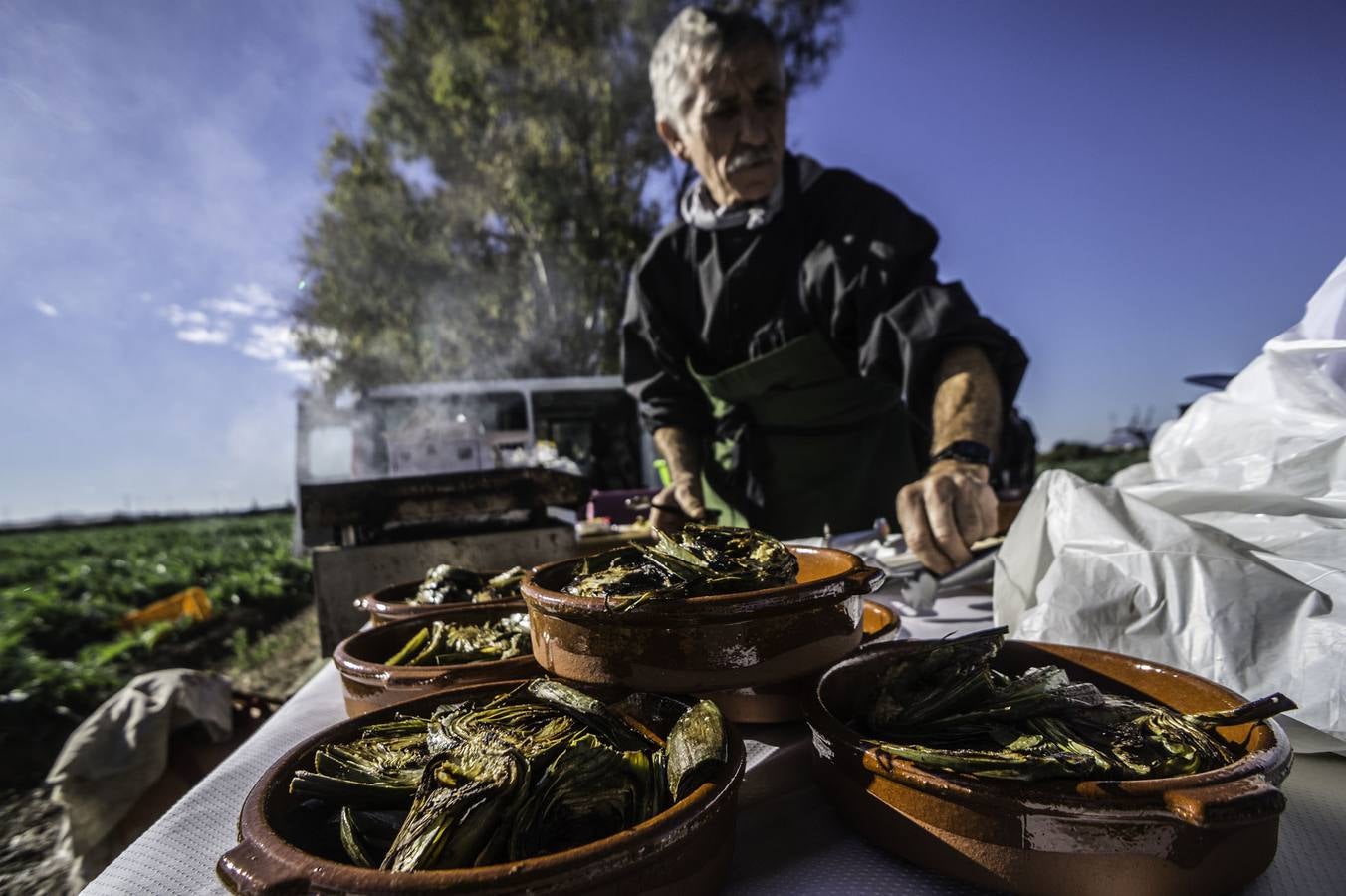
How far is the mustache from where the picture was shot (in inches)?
112

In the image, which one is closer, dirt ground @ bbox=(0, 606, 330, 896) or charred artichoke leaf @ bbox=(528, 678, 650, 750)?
charred artichoke leaf @ bbox=(528, 678, 650, 750)

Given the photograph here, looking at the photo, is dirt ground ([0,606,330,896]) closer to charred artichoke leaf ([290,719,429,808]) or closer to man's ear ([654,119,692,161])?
charred artichoke leaf ([290,719,429,808])

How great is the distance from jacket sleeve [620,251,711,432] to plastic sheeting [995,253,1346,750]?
77.3 inches

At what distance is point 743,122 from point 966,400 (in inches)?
60.1

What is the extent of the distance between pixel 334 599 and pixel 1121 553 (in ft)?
8.63

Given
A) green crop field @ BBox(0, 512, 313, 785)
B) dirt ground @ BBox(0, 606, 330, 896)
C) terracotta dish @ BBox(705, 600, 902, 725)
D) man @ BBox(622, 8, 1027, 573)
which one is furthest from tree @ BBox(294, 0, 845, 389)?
terracotta dish @ BBox(705, 600, 902, 725)

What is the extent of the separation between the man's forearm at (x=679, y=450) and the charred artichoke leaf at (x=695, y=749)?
2.35 m

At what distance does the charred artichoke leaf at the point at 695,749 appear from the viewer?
74 centimetres

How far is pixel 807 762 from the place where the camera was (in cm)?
108

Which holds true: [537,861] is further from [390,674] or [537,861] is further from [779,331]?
[779,331]

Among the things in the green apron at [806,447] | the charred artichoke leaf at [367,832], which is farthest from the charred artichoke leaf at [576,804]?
the green apron at [806,447]

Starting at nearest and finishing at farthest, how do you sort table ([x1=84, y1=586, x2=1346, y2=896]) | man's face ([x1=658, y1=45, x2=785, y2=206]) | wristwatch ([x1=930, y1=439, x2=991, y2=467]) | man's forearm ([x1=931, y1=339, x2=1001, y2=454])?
table ([x1=84, y1=586, x2=1346, y2=896])
wristwatch ([x1=930, y1=439, x2=991, y2=467])
man's forearm ([x1=931, y1=339, x2=1001, y2=454])
man's face ([x1=658, y1=45, x2=785, y2=206])

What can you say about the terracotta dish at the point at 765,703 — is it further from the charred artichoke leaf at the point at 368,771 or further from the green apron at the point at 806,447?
the green apron at the point at 806,447

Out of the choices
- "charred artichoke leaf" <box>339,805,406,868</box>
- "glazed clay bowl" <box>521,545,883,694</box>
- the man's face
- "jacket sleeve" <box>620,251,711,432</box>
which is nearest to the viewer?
"charred artichoke leaf" <box>339,805,406,868</box>
